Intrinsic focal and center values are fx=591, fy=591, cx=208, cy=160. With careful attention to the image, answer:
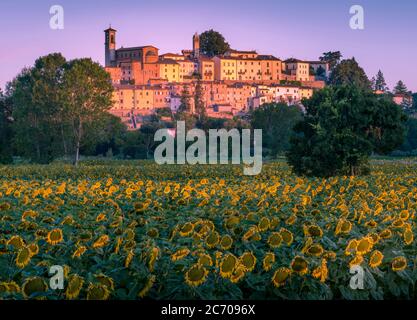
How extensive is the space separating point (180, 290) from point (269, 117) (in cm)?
7625

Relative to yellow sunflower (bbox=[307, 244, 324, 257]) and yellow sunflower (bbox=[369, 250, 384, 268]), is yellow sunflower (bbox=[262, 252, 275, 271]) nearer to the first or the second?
yellow sunflower (bbox=[307, 244, 324, 257])

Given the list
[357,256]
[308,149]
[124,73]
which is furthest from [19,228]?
[124,73]

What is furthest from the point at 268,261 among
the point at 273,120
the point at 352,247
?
the point at 273,120

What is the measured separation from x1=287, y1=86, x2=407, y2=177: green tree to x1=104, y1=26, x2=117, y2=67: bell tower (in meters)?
135

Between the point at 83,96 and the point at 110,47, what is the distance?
10570 centimetres

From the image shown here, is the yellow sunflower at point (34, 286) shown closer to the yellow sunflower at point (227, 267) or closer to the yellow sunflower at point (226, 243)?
the yellow sunflower at point (227, 267)

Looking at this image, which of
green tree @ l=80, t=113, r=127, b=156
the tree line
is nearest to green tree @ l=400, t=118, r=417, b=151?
the tree line

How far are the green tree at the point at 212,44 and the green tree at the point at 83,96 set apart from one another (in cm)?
10878

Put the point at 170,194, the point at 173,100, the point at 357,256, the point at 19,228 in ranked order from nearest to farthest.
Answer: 1. the point at 357,256
2. the point at 19,228
3. the point at 170,194
4. the point at 173,100

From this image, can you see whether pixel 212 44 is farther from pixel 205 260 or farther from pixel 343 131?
pixel 205 260

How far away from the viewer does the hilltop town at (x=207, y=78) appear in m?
136

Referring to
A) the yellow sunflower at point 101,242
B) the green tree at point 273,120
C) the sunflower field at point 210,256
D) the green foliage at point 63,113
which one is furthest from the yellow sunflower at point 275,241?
the green tree at point 273,120

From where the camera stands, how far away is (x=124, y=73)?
148 m

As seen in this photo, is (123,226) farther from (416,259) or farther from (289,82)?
(289,82)
